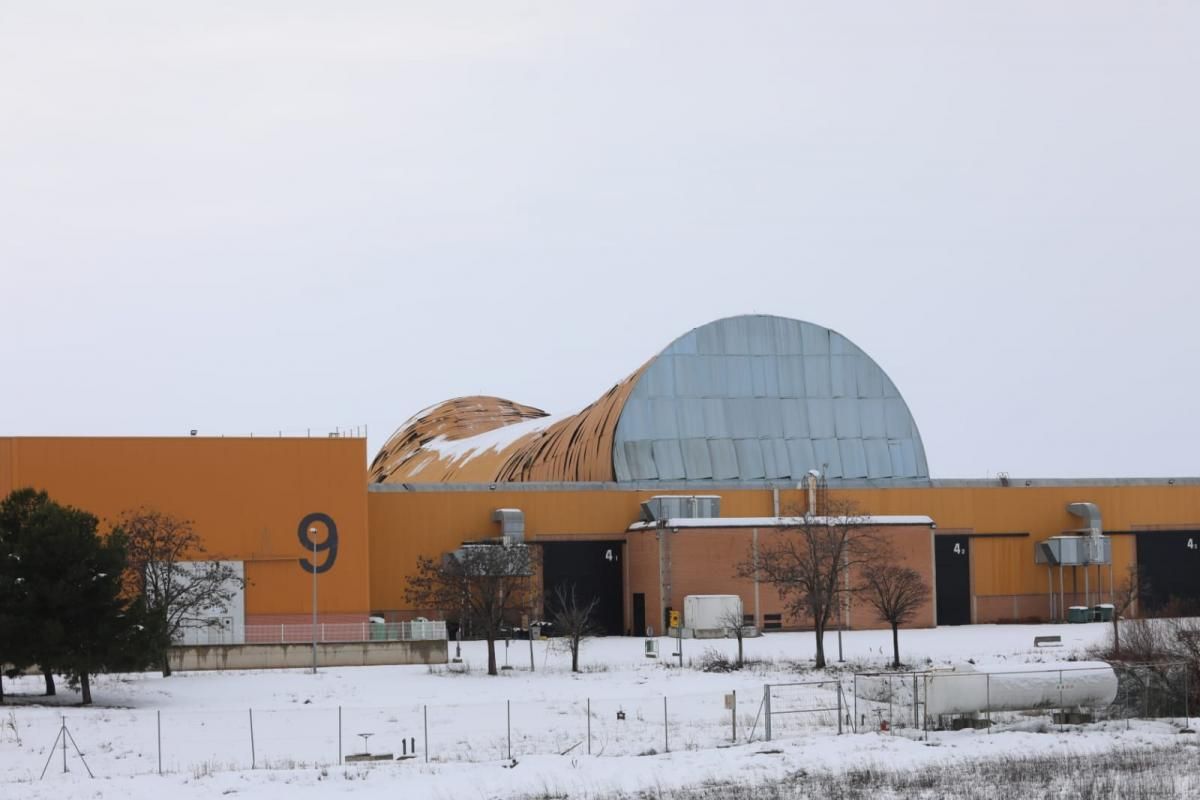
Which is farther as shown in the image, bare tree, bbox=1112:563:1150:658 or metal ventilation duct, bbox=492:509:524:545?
metal ventilation duct, bbox=492:509:524:545

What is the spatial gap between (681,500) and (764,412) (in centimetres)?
1110

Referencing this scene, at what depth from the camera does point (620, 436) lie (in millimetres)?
78812

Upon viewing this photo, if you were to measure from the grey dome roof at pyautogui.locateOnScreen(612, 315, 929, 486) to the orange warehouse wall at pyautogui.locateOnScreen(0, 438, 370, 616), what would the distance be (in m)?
16.2

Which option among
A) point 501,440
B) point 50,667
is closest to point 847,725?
point 50,667

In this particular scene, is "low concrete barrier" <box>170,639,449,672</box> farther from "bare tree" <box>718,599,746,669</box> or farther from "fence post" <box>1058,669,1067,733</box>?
"fence post" <box>1058,669,1067,733</box>

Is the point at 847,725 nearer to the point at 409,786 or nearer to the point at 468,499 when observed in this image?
the point at 409,786

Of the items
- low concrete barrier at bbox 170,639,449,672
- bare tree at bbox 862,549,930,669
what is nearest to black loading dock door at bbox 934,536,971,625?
bare tree at bbox 862,549,930,669

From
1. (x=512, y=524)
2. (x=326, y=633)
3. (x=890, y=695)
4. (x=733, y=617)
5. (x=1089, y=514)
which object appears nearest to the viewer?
(x=890, y=695)

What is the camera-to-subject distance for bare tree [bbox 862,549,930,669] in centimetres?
5653

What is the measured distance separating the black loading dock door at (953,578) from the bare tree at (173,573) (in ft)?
99.6

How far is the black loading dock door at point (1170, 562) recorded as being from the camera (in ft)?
255

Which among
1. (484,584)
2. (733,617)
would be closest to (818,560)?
(733,617)

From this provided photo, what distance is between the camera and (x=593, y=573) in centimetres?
7269

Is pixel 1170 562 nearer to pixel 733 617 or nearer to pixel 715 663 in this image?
pixel 733 617
